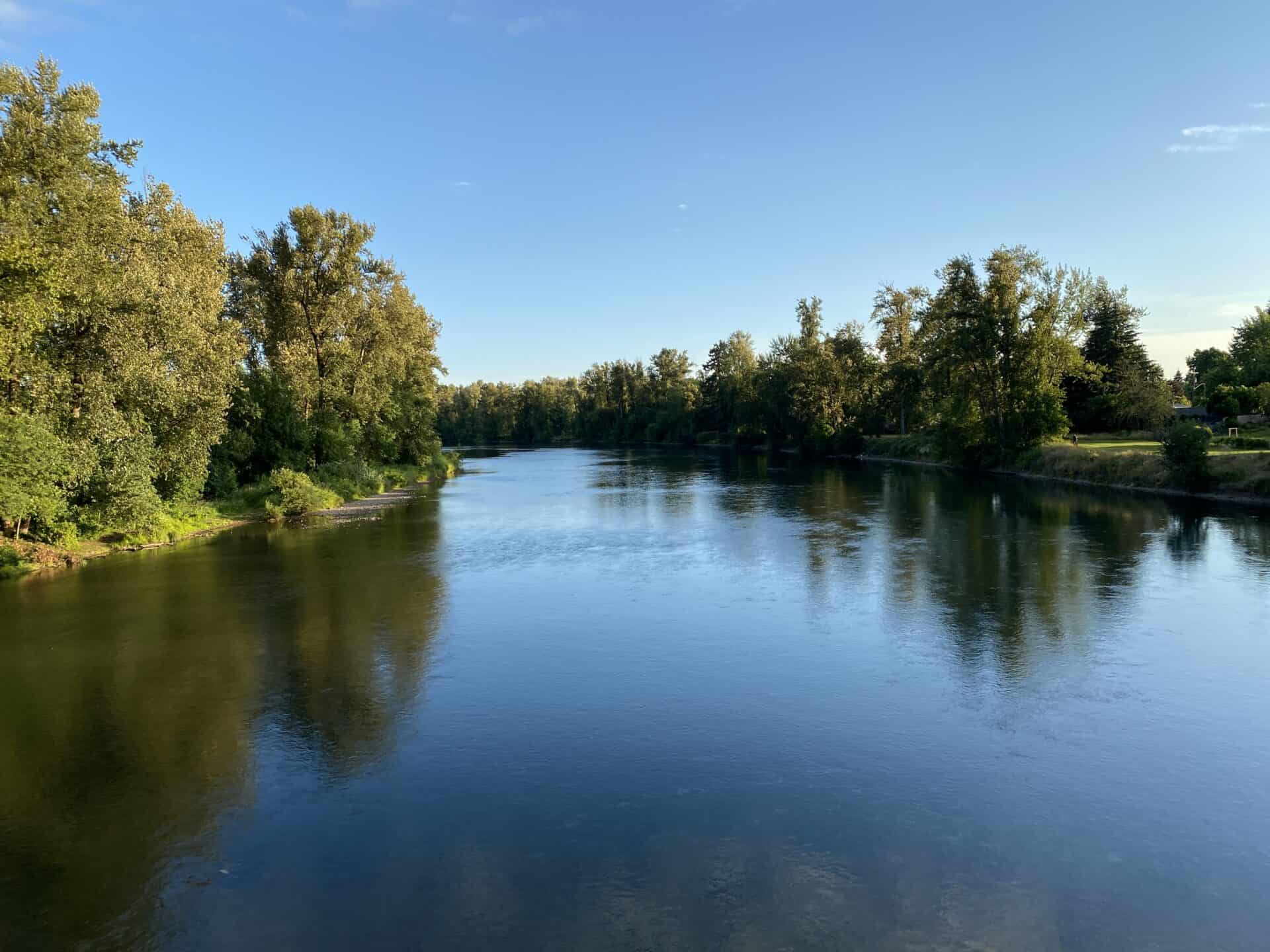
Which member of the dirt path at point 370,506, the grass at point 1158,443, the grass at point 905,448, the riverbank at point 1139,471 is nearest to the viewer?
the riverbank at point 1139,471

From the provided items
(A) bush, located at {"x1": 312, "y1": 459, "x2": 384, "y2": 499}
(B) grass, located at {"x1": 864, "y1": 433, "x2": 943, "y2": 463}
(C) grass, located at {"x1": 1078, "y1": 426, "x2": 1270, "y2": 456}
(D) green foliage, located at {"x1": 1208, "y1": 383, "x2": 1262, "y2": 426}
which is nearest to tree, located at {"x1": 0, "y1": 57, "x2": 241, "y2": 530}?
(A) bush, located at {"x1": 312, "y1": 459, "x2": 384, "y2": 499}

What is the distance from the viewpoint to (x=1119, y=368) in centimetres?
6209

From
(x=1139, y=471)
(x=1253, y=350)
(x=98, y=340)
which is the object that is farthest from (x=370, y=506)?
(x=1253, y=350)

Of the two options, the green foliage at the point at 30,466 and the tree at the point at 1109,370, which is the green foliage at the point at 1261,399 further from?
the green foliage at the point at 30,466

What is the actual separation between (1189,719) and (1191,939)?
5.66 m

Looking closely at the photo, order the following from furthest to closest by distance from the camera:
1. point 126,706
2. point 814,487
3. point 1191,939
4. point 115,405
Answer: point 814,487 < point 115,405 < point 126,706 < point 1191,939

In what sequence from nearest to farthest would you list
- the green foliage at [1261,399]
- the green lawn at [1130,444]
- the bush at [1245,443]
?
the green lawn at [1130,444] → the bush at [1245,443] → the green foliage at [1261,399]

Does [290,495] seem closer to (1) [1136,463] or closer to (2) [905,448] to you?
(1) [1136,463]

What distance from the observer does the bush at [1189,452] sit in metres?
34.9

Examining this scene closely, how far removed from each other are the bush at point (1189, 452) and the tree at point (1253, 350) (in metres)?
28.7

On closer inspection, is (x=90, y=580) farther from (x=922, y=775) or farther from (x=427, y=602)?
(x=922, y=775)

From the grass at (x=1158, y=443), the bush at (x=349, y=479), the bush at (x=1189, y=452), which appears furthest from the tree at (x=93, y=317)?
the grass at (x=1158, y=443)

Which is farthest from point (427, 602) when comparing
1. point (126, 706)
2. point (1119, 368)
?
point (1119, 368)

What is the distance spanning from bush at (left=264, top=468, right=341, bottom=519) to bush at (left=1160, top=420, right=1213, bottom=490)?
1594 inches
